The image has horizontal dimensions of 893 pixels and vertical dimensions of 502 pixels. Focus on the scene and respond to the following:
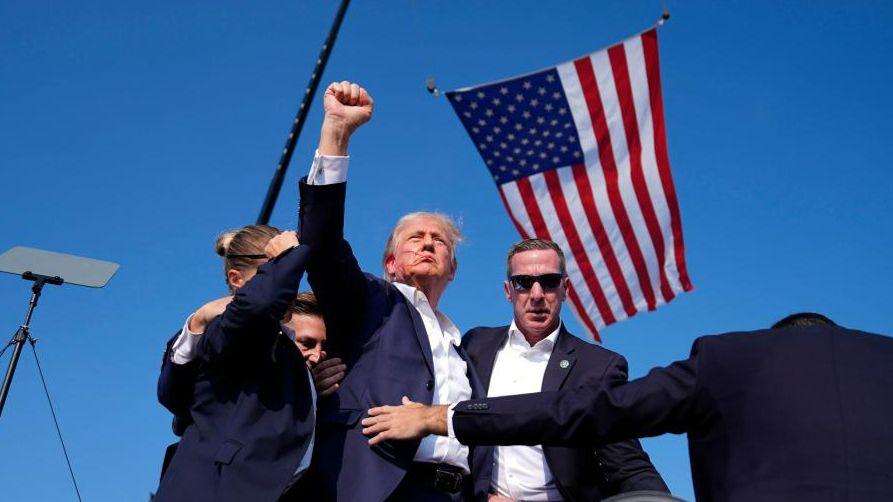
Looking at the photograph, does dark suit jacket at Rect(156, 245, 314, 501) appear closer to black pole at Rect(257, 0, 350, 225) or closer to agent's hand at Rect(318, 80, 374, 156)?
agent's hand at Rect(318, 80, 374, 156)

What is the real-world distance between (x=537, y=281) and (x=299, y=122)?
3.16 metres

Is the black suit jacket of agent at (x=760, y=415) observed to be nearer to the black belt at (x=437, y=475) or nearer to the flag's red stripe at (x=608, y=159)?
the black belt at (x=437, y=475)

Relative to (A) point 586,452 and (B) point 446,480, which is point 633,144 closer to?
(A) point 586,452

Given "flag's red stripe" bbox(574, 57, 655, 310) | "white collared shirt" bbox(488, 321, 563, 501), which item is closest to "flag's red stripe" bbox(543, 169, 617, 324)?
"flag's red stripe" bbox(574, 57, 655, 310)

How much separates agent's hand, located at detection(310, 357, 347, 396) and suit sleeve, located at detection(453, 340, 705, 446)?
56 centimetres

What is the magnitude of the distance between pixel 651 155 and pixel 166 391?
6.84 m

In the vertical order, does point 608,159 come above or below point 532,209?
above

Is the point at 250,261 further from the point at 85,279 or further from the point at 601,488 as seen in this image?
the point at 85,279

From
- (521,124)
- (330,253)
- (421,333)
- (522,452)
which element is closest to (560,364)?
(522,452)

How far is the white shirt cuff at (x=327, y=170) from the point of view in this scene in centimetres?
341

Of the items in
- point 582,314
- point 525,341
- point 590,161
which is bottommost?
point 525,341

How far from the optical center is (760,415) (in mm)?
2713

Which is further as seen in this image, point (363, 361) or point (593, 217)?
point (593, 217)

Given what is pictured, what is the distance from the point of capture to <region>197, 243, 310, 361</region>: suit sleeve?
9.70ft
